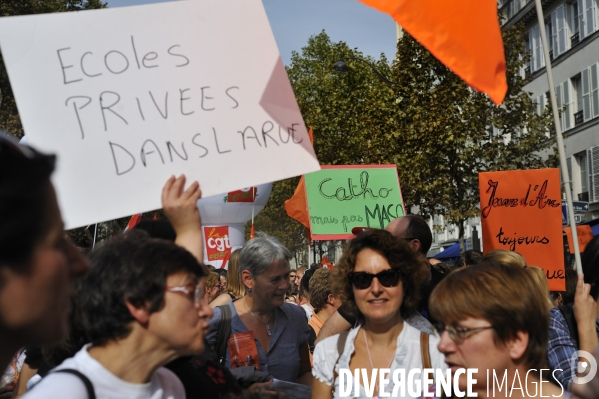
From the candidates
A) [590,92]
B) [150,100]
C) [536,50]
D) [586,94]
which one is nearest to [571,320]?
[150,100]

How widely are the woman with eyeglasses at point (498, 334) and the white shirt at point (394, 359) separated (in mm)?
674

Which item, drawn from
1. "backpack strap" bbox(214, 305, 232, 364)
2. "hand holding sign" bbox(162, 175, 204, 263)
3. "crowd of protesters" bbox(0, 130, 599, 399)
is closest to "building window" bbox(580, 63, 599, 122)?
"crowd of protesters" bbox(0, 130, 599, 399)

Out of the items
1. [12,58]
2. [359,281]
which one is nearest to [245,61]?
[12,58]

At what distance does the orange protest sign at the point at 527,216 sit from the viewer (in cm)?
646

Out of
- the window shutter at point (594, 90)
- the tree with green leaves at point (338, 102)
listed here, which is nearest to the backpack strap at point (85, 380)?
the tree with green leaves at point (338, 102)

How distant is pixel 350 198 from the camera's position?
330 inches

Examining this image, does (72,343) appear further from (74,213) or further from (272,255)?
(272,255)

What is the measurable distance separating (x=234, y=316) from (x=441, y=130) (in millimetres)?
17033

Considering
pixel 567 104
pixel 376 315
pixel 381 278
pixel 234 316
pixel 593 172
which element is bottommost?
pixel 593 172

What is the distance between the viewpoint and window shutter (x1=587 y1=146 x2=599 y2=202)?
26453 millimetres

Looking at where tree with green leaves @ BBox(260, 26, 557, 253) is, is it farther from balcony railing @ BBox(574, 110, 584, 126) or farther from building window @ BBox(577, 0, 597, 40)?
building window @ BBox(577, 0, 597, 40)

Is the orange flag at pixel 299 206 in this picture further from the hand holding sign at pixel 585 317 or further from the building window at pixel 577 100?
the building window at pixel 577 100

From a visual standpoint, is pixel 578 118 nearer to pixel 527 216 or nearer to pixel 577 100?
pixel 577 100

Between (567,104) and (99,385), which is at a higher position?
(99,385)
